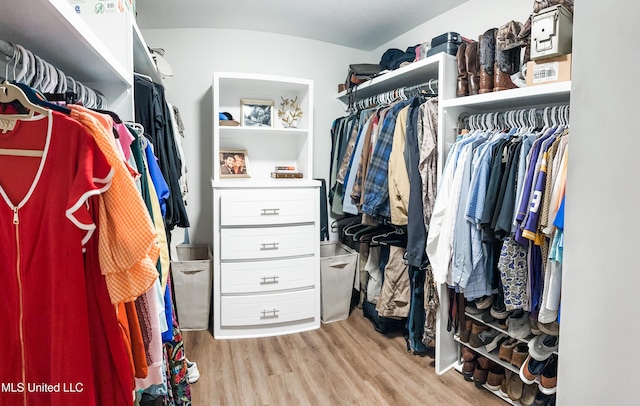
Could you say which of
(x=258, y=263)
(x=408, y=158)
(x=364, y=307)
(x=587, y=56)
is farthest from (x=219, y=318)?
(x=587, y=56)

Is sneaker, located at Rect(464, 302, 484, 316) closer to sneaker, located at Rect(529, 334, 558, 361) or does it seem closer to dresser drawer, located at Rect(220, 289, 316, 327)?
sneaker, located at Rect(529, 334, 558, 361)

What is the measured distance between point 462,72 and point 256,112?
163 centimetres

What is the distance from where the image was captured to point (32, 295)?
0.78 meters

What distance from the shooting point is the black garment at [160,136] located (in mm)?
1849

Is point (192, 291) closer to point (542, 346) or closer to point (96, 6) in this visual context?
point (96, 6)

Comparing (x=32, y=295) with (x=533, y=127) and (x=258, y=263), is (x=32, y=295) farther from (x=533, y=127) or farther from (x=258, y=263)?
(x=533, y=127)

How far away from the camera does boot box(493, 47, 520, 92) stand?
1802mm

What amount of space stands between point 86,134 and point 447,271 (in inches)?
65.4

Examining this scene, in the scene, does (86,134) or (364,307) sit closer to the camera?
(86,134)

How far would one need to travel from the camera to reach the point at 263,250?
252 centimetres

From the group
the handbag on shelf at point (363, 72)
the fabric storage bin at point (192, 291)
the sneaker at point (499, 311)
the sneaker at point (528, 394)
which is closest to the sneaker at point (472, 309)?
the sneaker at point (499, 311)

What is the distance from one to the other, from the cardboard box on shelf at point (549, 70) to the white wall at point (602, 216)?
4.24 ft

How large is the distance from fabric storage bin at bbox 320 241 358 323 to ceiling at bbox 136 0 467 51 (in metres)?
1.74

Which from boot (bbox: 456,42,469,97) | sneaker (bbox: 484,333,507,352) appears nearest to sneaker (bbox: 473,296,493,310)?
sneaker (bbox: 484,333,507,352)
